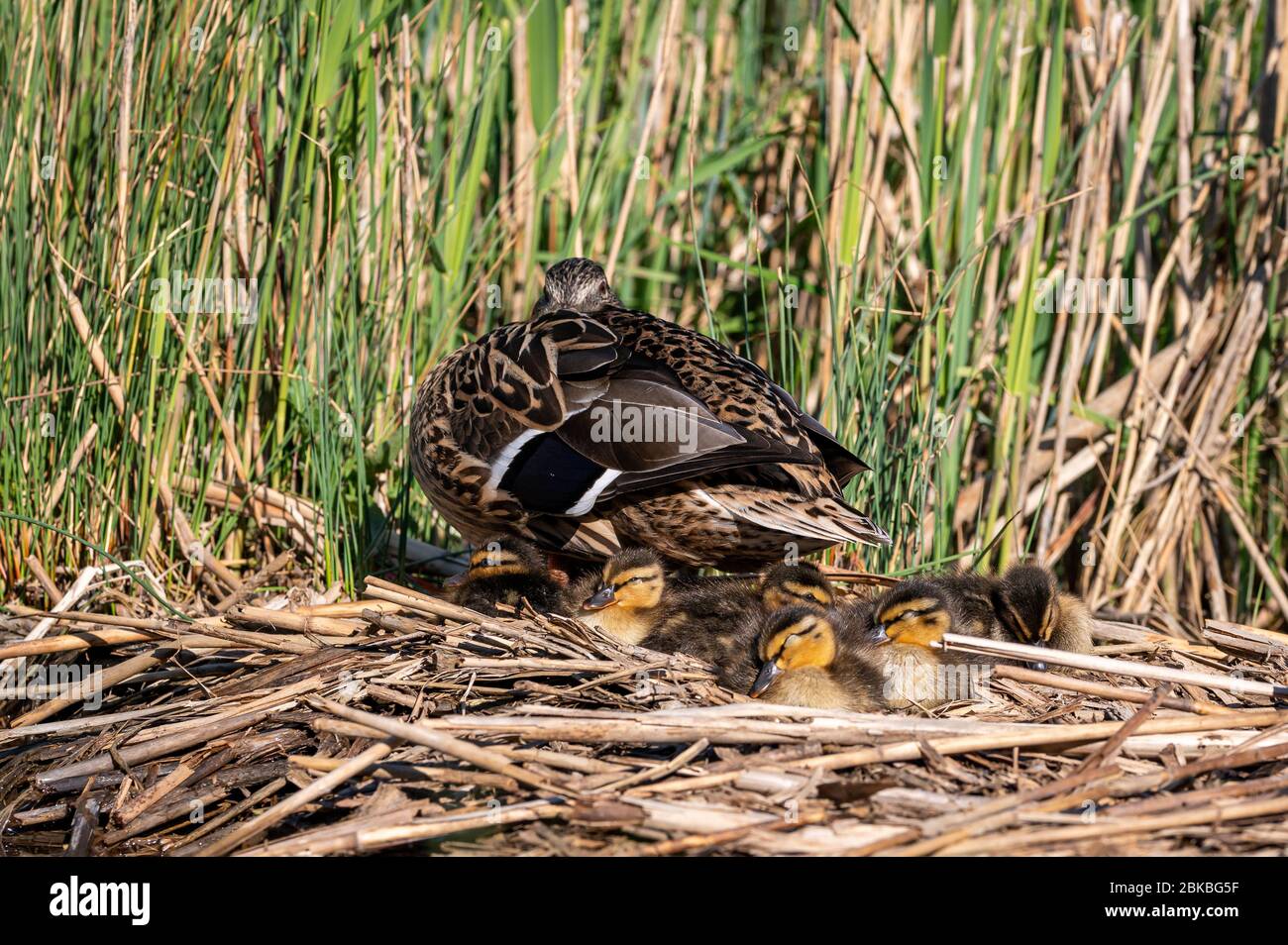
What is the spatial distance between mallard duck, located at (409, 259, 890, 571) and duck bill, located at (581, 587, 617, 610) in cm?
23

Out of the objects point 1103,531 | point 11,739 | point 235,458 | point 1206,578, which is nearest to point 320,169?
point 235,458

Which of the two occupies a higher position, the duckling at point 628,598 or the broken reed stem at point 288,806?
the duckling at point 628,598

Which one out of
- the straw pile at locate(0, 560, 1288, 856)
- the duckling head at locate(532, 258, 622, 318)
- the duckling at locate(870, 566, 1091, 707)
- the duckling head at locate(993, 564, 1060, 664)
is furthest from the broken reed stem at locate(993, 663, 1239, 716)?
the duckling head at locate(532, 258, 622, 318)

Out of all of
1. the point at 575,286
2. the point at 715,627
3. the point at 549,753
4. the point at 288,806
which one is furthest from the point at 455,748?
the point at 575,286

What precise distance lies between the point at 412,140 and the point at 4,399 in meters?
1.54

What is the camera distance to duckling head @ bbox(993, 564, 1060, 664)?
372 cm

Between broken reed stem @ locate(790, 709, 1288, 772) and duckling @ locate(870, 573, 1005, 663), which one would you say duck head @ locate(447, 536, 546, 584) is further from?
broken reed stem @ locate(790, 709, 1288, 772)

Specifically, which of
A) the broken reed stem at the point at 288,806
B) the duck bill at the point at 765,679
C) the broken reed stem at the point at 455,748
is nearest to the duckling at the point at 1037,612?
the duck bill at the point at 765,679

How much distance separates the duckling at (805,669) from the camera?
10.7ft

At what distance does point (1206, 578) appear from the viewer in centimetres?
530

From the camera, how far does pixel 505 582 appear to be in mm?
3900

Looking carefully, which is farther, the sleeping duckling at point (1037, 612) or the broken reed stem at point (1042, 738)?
the sleeping duckling at point (1037, 612)

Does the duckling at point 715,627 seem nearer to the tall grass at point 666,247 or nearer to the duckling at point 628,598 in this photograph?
the duckling at point 628,598

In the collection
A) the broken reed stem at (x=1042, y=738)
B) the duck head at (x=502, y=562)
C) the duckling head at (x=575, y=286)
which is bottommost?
the broken reed stem at (x=1042, y=738)
